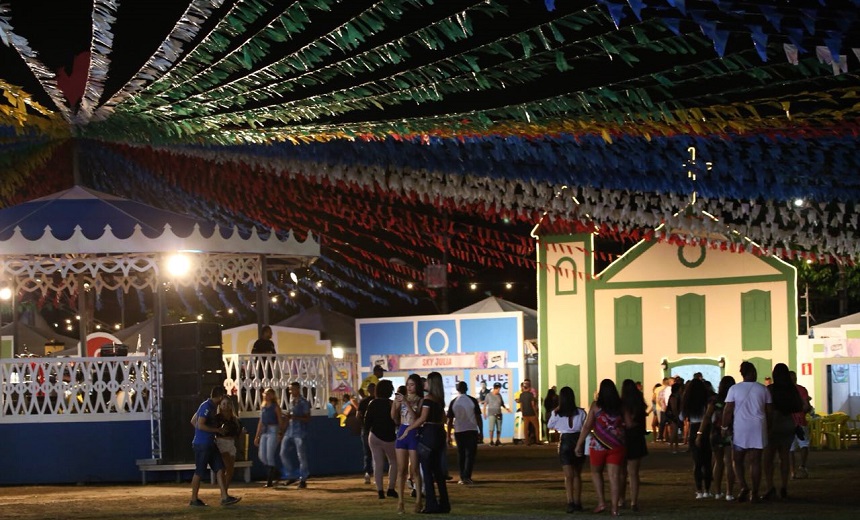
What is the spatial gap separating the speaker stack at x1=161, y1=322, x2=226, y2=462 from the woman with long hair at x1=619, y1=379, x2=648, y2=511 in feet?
27.6

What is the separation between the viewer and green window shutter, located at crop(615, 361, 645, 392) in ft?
123

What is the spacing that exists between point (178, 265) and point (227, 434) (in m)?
6.28

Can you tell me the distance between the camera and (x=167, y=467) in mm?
21938

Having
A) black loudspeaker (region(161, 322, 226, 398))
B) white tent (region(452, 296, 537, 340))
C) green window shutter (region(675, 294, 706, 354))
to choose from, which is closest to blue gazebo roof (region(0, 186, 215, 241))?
black loudspeaker (region(161, 322, 226, 398))

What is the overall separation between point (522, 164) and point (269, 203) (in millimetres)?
10528

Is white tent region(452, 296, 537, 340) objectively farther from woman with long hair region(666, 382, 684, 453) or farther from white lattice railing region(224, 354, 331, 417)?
white lattice railing region(224, 354, 331, 417)

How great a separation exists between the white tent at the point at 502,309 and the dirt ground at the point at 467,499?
14.9m

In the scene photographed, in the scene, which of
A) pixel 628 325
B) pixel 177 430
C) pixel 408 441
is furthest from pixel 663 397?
pixel 408 441

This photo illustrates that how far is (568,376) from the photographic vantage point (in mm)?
38375

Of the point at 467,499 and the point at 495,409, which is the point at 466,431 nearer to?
the point at 467,499

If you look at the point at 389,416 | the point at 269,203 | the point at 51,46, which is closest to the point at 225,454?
the point at 389,416

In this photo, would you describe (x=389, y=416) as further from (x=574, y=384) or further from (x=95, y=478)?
(x=574, y=384)

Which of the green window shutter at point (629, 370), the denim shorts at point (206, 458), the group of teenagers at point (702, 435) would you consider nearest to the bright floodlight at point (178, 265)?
the denim shorts at point (206, 458)

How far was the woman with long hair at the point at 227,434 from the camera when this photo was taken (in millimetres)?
17703
